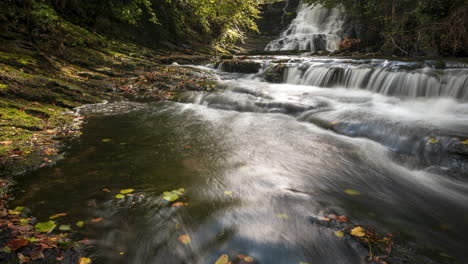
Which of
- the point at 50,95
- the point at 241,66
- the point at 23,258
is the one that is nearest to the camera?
the point at 23,258

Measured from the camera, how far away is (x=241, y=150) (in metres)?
3.96

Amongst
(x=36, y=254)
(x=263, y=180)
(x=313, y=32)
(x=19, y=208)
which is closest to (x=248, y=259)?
(x=263, y=180)

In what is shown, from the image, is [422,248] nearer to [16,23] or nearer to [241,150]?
[241,150]

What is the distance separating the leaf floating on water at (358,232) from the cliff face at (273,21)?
2690 centimetres

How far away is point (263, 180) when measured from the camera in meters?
2.97

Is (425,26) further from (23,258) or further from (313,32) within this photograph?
(313,32)

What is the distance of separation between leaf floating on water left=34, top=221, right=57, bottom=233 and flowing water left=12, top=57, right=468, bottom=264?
0.09m

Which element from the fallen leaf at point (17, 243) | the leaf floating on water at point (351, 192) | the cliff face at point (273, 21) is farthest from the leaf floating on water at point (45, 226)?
the cliff face at point (273, 21)

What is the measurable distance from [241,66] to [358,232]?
1035 centimetres

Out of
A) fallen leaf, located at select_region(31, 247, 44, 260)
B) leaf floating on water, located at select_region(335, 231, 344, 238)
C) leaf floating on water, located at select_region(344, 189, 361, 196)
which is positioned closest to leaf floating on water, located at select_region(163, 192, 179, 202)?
fallen leaf, located at select_region(31, 247, 44, 260)

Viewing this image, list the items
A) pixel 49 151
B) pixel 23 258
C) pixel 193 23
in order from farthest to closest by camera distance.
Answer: pixel 193 23 → pixel 49 151 → pixel 23 258

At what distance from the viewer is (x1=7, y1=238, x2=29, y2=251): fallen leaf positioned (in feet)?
4.76

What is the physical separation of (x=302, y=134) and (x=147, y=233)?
368cm

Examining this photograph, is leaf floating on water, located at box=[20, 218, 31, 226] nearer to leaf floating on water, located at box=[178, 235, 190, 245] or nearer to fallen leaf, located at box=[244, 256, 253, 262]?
leaf floating on water, located at box=[178, 235, 190, 245]
